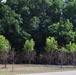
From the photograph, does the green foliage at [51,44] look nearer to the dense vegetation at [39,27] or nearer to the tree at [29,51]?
the dense vegetation at [39,27]

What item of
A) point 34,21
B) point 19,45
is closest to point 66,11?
point 34,21

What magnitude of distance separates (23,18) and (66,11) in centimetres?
773

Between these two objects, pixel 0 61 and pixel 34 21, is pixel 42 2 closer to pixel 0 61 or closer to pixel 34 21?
pixel 34 21

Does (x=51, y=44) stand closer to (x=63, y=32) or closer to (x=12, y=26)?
(x=63, y=32)

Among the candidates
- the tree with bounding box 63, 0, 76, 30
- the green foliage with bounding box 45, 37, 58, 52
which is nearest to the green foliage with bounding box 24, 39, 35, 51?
the green foliage with bounding box 45, 37, 58, 52

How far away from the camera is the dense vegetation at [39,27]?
46250 millimetres

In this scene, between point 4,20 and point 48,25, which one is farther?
point 48,25

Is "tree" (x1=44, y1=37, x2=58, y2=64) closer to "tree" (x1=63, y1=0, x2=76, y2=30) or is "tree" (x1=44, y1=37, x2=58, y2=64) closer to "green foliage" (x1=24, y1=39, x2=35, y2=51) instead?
"green foliage" (x1=24, y1=39, x2=35, y2=51)

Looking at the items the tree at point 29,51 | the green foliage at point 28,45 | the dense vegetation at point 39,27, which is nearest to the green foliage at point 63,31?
the dense vegetation at point 39,27

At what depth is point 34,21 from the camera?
4953cm

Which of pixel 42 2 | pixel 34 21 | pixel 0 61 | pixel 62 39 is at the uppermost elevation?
pixel 42 2

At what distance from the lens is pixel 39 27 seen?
51719 mm

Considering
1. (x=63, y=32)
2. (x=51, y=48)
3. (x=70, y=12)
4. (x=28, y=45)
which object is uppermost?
(x=70, y=12)

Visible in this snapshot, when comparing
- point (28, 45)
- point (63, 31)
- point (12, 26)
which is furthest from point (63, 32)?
point (12, 26)
